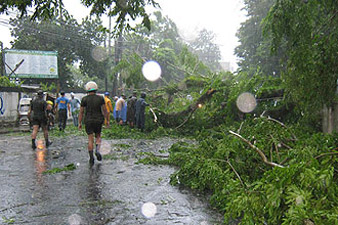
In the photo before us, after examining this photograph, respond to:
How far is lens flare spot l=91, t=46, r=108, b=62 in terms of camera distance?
34566 millimetres

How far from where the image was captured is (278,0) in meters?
5.59

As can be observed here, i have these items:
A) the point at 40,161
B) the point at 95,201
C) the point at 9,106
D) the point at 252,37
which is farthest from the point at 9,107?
the point at 252,37

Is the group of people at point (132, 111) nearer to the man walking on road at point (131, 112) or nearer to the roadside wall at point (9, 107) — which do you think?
the man walking on road at point (131, 112)

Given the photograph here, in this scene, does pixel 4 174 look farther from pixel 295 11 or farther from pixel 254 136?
pixel 295 11

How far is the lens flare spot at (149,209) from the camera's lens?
12.0ft

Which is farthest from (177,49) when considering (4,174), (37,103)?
(4,174)

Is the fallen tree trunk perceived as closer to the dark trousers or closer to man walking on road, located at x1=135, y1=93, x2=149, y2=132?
man walking on road, located at x1=135, y1=93, x2=149, y2=132

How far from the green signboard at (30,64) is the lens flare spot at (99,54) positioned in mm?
7553

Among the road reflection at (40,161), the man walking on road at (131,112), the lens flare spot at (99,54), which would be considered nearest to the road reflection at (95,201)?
the road reflection at (40,161)

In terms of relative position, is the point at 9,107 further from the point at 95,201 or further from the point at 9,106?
the point at 95,201

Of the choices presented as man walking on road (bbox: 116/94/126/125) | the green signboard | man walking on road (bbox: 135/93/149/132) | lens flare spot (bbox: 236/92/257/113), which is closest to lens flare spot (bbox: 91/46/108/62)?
the green signboard

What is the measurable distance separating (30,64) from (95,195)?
2486 centimetres

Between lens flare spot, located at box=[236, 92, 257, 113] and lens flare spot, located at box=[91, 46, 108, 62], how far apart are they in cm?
2694

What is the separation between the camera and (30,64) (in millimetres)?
26234
